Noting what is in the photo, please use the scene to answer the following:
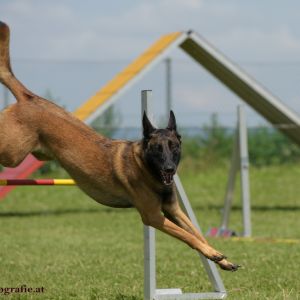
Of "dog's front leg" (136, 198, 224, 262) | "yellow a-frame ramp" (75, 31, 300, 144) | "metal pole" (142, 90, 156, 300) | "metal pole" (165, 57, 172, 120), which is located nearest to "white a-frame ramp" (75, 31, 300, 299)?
"yellow a-frame ramp" (75, 31, 300, 144)

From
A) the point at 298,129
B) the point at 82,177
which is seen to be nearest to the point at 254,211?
the point at 298,129

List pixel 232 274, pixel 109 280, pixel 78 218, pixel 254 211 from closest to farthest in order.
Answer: pixel 109 280, pixel 232 274, pixel 78 218, pixel 254 211

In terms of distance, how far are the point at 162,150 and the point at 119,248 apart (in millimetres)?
4605

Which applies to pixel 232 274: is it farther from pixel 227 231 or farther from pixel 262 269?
pixel 227 231

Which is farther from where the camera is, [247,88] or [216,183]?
[216,183]

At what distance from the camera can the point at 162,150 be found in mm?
5262

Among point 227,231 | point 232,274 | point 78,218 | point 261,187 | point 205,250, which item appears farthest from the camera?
point 261,187

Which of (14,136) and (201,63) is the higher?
(201,63)

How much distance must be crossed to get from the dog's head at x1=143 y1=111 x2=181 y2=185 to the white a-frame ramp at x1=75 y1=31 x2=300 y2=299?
25.5ft

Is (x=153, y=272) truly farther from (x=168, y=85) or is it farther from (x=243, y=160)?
(x=168, y=85)

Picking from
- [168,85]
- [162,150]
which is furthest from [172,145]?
[168,85]

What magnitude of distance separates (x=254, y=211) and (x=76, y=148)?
384 inches

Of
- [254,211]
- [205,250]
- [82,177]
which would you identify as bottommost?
[254,211]

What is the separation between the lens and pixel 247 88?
1513cm
